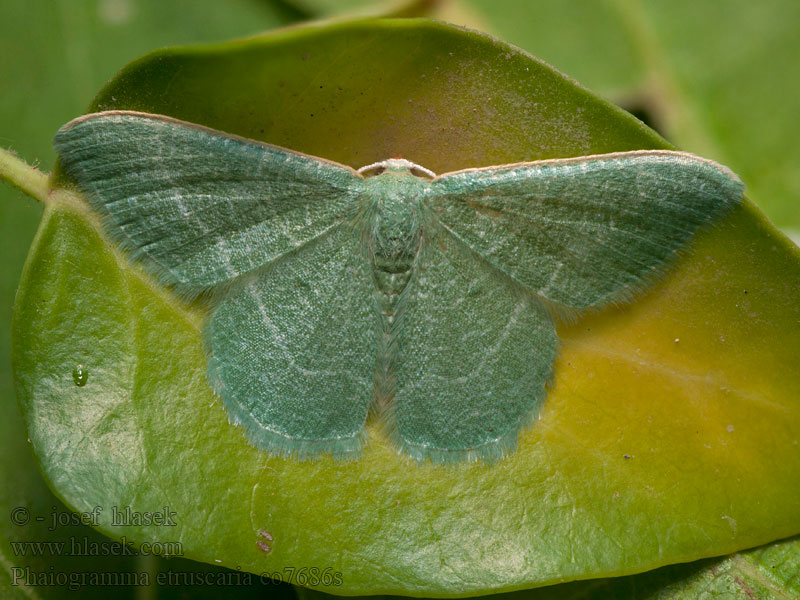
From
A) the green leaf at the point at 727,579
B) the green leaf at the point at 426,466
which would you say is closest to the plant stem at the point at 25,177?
the green leaf at the point at 426,466

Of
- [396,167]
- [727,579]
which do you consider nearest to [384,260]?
[396,167]

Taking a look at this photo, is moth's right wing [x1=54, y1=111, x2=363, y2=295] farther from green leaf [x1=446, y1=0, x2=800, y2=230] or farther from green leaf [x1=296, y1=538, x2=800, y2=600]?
green leaf [x1=446, y1=0, x2=800, y2=230]

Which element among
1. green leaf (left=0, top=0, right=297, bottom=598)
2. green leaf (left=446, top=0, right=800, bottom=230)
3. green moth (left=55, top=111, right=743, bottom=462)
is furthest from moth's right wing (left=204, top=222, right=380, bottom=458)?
green leaf (left=446, top=0, right=800, bottom=230)

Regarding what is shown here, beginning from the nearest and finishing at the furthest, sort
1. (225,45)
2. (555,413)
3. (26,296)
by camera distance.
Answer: (225,45), (26,296), (555,413)

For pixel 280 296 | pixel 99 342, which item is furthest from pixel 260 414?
pixel 99 342

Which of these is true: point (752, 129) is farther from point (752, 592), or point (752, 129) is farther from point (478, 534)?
point (478, 534)

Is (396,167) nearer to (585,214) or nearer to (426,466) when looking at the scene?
(585,214)
